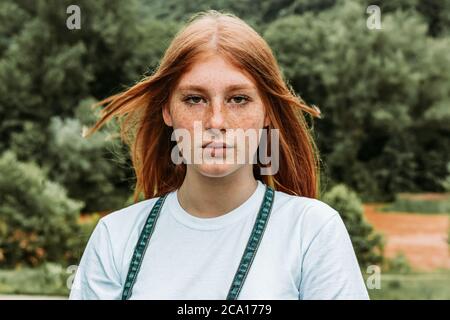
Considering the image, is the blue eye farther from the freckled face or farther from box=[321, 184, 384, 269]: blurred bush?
box=[321, 184, 384, 269]: blurred bush

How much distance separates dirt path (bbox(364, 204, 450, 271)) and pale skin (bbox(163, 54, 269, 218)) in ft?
20.8

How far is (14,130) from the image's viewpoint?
26.6 feet

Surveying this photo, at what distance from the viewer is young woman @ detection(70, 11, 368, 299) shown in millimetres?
1224

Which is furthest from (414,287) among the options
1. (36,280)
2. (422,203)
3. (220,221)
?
(220,221)

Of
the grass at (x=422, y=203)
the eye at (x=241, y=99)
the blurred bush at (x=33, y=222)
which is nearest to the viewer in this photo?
the eye at (x=241, y=99)

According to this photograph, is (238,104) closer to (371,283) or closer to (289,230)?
(289,230)

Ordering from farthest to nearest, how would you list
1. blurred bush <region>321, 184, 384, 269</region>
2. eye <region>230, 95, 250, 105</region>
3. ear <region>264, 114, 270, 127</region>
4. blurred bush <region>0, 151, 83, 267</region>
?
blurred bush <region>0, 151, 83, 267</region>
blurred bush <region>321, 184, 384, 269</region>
ear <region>264, 114, 270, 127</region>
eye <region>230, 95, 250, 105</region>

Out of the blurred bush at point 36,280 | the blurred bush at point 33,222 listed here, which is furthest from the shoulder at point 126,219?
the blurred bush at point 33,222

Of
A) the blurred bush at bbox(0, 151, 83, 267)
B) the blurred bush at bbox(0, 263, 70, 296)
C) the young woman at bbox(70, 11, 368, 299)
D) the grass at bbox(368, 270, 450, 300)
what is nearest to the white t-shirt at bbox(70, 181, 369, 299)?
the young woman at bbox(70, 11, 368, 299)

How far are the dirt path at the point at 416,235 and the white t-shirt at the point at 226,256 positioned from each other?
638 centimetres

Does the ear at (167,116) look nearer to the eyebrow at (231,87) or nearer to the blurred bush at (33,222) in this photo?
the eyebrow at (231,87)

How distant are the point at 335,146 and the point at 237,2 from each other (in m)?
1.79

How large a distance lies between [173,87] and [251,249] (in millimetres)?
341

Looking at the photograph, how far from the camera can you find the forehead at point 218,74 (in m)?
1.29
